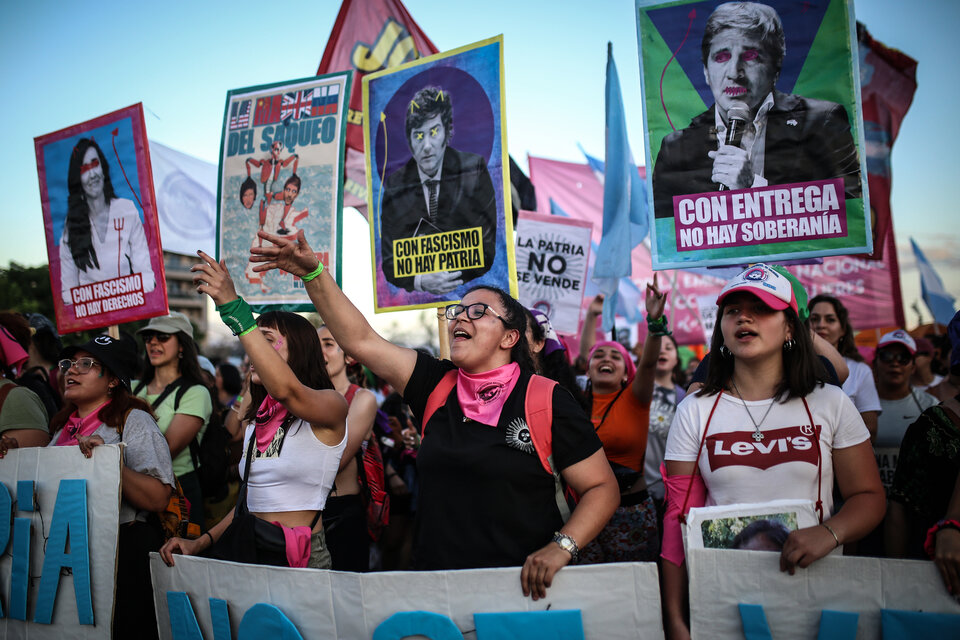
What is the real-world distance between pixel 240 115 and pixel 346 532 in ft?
10.4

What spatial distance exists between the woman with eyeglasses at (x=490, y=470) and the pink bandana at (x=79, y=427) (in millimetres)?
1477

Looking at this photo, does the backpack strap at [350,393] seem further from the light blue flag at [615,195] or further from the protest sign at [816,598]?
the protest sign at [816,598]

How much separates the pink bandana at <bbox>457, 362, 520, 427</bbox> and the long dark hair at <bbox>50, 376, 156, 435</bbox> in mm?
1791

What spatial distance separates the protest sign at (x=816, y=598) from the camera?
→ 1.89m

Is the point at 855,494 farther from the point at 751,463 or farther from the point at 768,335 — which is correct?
the point at 768,335

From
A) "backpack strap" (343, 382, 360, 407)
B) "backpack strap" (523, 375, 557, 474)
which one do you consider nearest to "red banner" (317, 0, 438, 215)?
"backpack strap" (343, 382, 360, 407)

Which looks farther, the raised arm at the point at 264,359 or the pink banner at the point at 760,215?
the pink banner at the point at 760,215

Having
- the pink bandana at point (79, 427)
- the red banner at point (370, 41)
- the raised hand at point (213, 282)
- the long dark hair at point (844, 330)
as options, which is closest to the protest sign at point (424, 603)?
the raised hand at point (213, 282)

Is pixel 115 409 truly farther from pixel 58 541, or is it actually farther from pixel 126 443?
pixel 58 541

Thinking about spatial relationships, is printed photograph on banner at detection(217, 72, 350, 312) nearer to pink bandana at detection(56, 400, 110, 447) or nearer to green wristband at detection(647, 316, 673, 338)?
pink bandana at detection(56, 400, 110, 447)

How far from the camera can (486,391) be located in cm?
238

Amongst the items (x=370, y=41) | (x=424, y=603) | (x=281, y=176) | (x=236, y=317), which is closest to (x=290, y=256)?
(x=236, y=317)

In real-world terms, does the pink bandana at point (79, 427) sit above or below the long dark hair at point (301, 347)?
below

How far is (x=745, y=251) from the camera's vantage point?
331 cm
